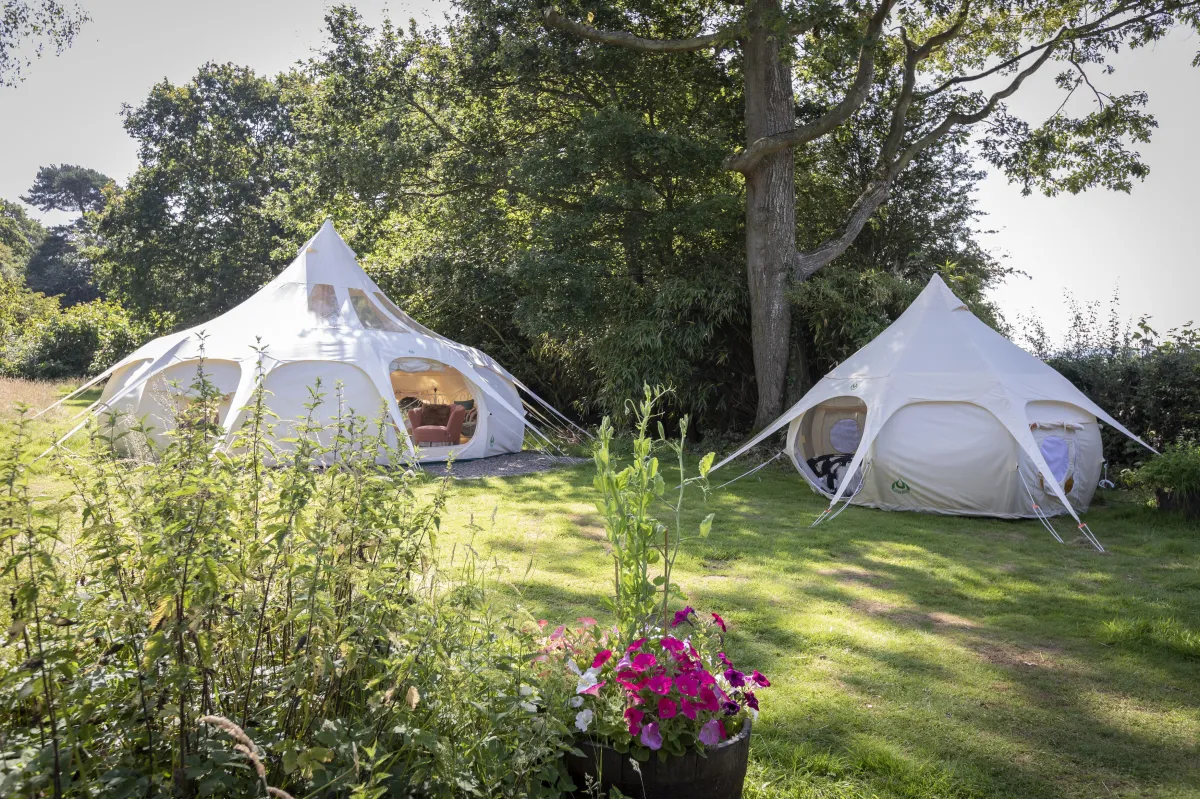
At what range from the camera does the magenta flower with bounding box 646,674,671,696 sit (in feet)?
6.54

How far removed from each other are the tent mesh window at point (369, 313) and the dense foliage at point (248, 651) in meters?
9.04

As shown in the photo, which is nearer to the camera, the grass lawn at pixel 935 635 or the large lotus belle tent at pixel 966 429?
the grass lawn at pixel 935 635

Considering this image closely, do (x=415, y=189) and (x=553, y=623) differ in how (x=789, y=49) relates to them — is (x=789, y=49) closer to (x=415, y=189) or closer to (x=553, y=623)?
(x=415, y=189)

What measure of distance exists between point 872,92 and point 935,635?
1096 cm

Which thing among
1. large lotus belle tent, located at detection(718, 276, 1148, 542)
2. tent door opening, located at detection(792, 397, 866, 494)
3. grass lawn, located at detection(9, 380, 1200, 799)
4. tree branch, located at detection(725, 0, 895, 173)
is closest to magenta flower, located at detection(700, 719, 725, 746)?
grass lawn, located at detection(9, 380, 1200, 799)

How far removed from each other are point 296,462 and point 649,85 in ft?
38.4

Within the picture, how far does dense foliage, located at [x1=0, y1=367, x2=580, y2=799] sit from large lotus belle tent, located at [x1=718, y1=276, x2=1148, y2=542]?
5.74 m

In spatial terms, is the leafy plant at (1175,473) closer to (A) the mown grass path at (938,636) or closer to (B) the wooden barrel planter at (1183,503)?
(B) the wooden barrel planter at (1183,503)

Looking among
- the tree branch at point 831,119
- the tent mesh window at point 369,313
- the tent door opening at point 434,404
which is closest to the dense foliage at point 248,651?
the tent door opening at point 434,404

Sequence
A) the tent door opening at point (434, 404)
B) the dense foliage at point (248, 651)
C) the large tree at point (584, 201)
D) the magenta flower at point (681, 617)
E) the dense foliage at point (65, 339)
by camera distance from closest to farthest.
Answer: the dense foliage at point (248, 651) → the magenta flower at point (681, 617) → the large tree at point (584, 201) → the tent door opening at point (434, 404) → the dense foliage at point (65, 339)

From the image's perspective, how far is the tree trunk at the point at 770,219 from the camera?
11.1m

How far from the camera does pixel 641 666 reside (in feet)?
6.66

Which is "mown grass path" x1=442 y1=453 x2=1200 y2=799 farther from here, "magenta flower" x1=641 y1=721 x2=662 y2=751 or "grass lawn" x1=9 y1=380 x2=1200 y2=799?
"magenta flower" x1=641 y1=721 x2=662 y2=751

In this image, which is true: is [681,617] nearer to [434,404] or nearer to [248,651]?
[248,651]
